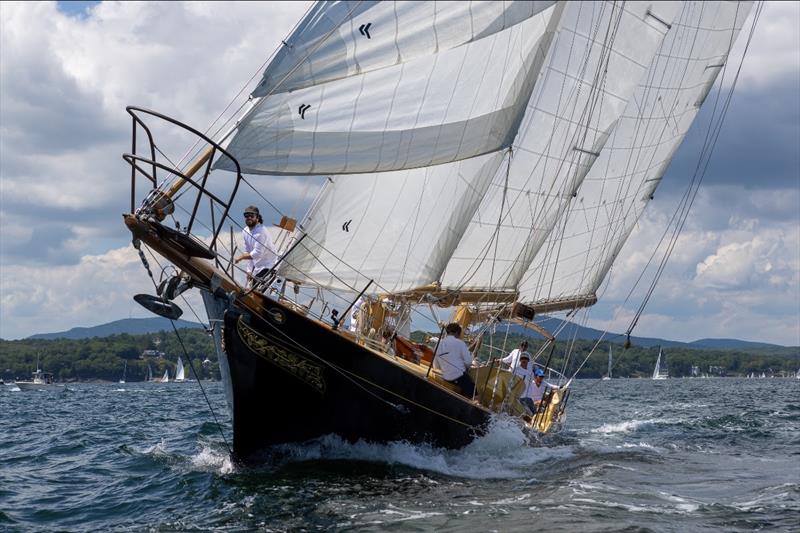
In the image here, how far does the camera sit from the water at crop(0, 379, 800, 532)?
12.7 m

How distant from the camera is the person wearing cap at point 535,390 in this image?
842 inches

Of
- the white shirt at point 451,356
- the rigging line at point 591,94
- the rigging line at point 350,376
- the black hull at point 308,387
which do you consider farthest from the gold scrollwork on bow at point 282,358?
the rigging line at point 591,94

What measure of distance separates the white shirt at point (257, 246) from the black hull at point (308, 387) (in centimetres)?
131

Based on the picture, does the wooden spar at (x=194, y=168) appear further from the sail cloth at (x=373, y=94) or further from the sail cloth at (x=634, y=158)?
the sail cloth at (x=634, y=158)

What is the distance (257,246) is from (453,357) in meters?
3.86

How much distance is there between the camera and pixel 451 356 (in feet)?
57.3

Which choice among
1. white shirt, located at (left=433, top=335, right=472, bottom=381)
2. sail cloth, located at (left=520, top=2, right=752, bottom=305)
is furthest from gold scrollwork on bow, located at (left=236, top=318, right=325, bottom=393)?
sail cloth, located at (left=520, top=2, right=752, bottom=305)

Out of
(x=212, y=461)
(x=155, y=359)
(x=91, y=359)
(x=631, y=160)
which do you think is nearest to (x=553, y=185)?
(x=631, y=160)

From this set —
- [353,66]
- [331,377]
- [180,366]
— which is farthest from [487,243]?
[180,366]

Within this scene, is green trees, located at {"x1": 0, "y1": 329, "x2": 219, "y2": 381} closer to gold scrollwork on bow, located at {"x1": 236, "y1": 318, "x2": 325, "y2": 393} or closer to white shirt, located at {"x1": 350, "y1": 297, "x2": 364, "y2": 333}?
white shirt, located at {"x1": 350, "y1": 297, "x2": 364, "y2": 333}

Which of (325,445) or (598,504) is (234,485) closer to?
(325,445)

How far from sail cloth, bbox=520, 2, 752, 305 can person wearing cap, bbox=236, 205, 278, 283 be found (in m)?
9.09

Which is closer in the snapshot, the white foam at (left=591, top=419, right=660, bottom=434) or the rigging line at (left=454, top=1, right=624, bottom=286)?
the rigging line at (left=454, top=1, right=624, bottom=286)

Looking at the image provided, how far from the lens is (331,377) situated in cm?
1609
